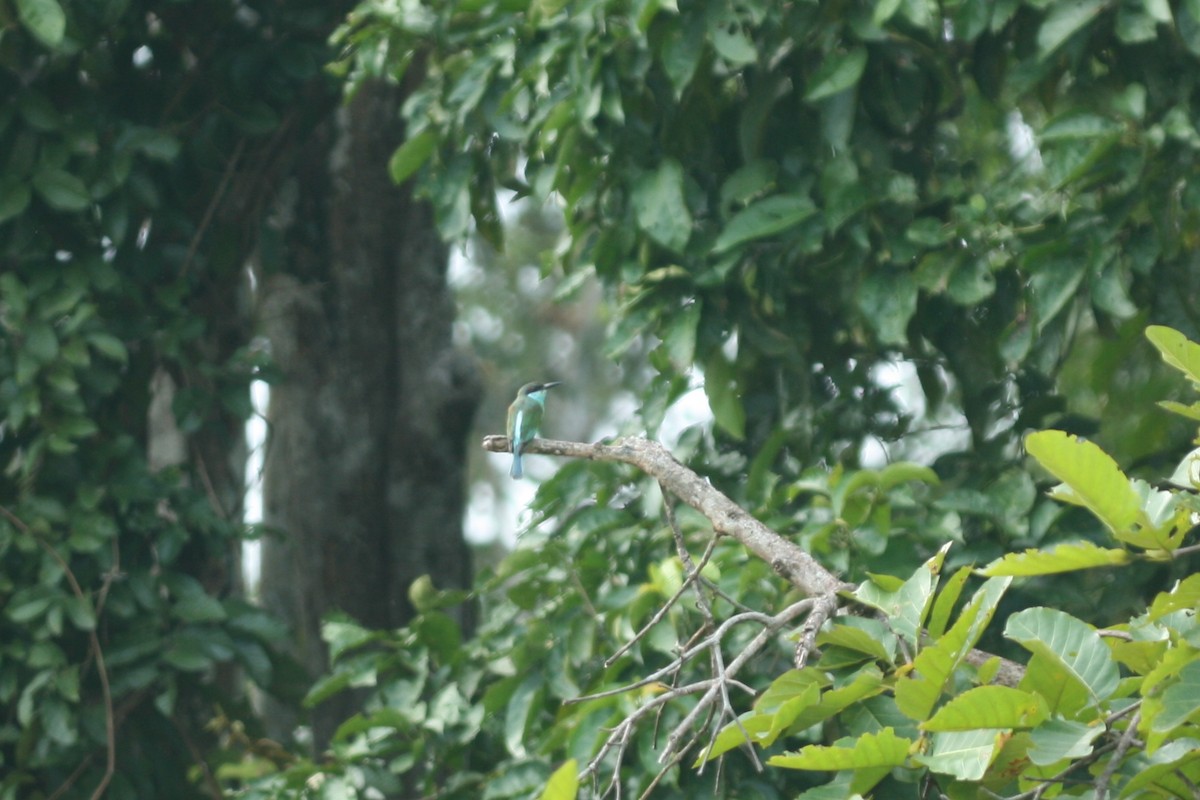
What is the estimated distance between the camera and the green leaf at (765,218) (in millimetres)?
3002

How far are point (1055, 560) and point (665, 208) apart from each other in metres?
1.41

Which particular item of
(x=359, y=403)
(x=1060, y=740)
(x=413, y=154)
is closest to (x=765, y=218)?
(x=413, y=154)

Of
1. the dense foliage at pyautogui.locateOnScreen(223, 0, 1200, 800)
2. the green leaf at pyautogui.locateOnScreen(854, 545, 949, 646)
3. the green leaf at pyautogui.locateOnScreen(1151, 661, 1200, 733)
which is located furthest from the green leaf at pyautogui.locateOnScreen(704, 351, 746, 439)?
the green leaf at pyautogui.locateOnScreen(1151, 661, 1200, 733)

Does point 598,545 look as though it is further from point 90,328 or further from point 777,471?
point 90,328

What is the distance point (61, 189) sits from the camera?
383 cm

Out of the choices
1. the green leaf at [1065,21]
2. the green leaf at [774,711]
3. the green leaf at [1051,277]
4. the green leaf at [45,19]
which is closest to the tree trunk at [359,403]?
the green leaf at [45,19]

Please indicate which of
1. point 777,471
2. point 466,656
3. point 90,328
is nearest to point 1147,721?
point 777,471

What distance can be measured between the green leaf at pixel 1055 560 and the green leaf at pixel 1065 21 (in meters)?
1.30

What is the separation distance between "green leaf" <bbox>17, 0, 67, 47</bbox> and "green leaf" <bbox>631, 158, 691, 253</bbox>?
1.41 meters

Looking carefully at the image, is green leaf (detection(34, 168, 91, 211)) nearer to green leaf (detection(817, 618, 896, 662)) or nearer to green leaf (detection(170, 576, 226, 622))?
green leaf (detection(170, 576, 226, 622))

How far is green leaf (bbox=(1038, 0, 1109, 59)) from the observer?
112 inches

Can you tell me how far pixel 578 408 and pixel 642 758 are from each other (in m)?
9.09

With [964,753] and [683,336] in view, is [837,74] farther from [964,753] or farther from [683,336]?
[964,753]

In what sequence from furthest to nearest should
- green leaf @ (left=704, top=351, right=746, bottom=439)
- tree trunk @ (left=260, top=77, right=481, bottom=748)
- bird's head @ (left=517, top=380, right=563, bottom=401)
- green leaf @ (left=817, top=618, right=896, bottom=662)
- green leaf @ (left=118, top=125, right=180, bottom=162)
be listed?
tree trunk @ (left=260, top=77, right=481, bottom=748), green leaf @ (left=118, top=125, right=180, bottom=162), bird's head @ (left=517, top=380, right=563, bottom=401), green leaf @ (left=704, top=351, right=746, bottom=439), green leaf @ (left=817, top=618, right=896, bottom=662)
